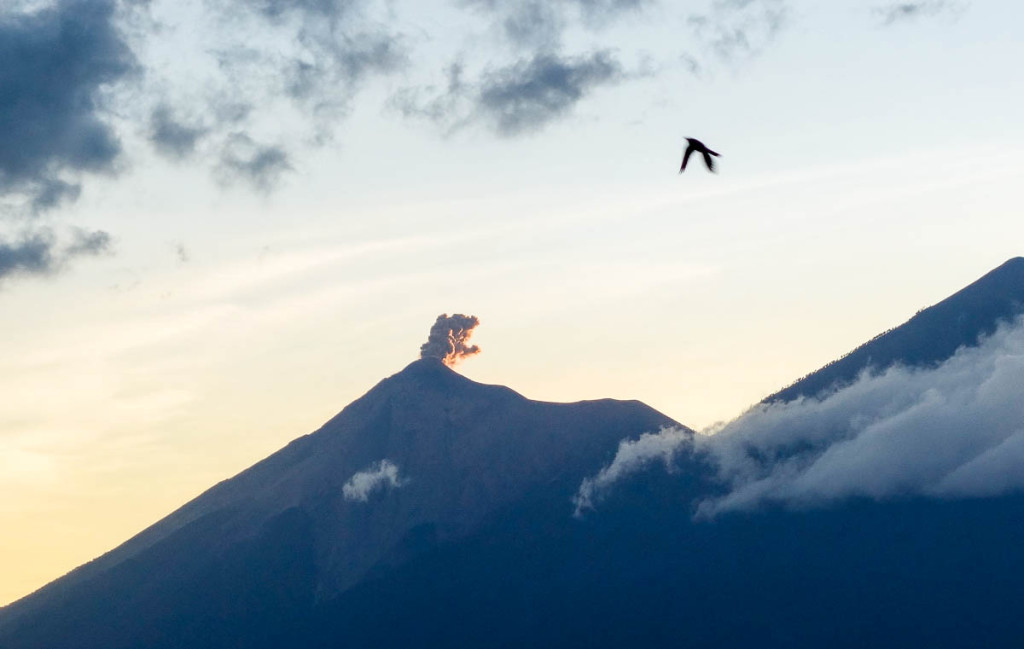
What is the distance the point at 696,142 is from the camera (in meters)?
39.4
